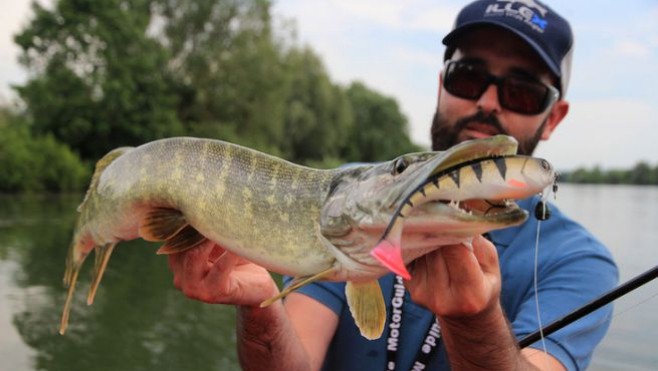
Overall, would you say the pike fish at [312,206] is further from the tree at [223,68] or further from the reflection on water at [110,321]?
the tree at [223,68]

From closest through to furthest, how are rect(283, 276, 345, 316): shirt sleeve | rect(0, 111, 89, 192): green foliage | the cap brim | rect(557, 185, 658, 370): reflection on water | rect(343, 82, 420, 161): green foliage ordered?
rect(283, 276, 345, 316): shirt sleeve, the cap brim, rect(557, 185, 658, 370): reflection on water, rect(0, 111, 89, 192): green foliage, rect(343, 82, 420, 161): green foliage

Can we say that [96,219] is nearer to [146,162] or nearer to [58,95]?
[146,162]

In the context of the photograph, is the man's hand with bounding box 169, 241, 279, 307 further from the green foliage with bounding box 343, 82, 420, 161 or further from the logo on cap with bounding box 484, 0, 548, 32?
the green foliage with bounding box 343, 82, 420, 161

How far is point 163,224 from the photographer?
1.96 meters

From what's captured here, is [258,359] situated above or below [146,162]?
below

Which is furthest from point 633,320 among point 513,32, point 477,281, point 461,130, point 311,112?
point 311,112

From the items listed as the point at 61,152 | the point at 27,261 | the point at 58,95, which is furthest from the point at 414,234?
the point at 58,95

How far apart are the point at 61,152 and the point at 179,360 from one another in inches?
646

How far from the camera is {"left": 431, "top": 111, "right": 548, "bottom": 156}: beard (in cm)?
280

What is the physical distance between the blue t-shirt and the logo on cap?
0.84 m

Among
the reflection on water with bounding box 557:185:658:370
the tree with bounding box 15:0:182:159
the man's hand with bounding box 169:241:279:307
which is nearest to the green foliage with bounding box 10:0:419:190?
the tree with bounding box 15:0:182:159

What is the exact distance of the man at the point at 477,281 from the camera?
165 centimetres

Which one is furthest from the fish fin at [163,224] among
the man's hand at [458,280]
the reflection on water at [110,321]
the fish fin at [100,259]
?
the reflection on water at [110,321]

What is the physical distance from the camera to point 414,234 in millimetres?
1424
